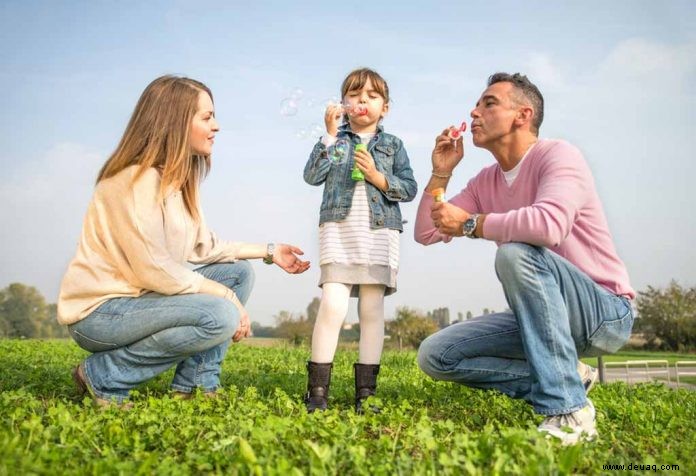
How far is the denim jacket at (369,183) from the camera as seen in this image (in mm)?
4258

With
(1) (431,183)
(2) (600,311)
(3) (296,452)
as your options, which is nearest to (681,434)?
(2) (600,311)

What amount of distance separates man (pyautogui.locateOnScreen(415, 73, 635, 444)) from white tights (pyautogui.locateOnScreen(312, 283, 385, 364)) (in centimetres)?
34

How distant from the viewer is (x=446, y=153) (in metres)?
4.12

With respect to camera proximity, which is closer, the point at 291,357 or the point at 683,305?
the point at 291,357

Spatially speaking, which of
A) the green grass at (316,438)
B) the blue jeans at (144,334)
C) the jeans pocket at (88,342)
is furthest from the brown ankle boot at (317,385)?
the jeans pocket at (88,342)

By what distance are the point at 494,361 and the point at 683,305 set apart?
44.5 metres

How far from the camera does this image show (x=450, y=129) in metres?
4.09

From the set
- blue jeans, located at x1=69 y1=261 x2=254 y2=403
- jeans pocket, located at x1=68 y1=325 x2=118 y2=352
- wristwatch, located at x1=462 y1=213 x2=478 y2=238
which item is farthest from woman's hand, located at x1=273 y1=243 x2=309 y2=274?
wristwatch, located at x1=462 y1=213 x2=478 y2=238

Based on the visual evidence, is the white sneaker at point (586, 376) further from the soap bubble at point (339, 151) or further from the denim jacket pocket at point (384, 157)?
the soap bubble at point (339, 151)

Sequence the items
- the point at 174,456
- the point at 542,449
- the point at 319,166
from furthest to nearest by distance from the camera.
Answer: the point at 319,166
the point at 174,456
the point at 542,449

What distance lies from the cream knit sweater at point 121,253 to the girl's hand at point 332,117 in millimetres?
1218

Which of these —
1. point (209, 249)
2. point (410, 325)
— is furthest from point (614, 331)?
point (410, 325)

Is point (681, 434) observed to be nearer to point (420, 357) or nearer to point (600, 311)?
point (600, 311)

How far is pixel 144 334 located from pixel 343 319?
1225 millimetres
